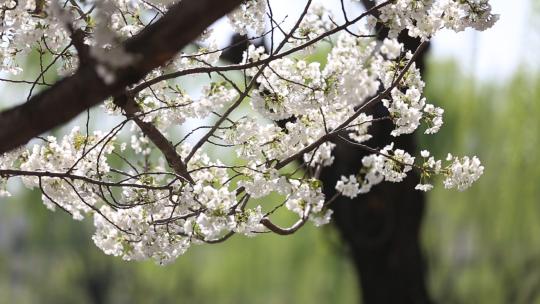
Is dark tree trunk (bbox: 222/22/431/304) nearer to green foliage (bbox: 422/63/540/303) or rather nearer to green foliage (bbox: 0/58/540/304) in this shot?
green foliage (bbox: 0/58/540/304)

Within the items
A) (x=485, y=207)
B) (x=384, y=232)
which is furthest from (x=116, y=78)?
(x=485, y=207)

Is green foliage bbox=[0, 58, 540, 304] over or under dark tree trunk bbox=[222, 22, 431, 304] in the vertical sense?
over

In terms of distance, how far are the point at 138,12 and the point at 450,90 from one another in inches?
341

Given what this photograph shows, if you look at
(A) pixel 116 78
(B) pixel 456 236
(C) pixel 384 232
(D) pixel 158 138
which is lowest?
(A) pixel 116 78

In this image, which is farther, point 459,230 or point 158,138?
point 459,230

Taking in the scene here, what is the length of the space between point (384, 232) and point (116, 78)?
464cm

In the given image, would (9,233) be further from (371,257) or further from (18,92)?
(371,257)

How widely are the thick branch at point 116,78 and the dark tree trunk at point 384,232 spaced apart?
414cm

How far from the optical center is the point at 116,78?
167 centimetres

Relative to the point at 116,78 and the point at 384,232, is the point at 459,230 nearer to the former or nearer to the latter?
the point at 384,232

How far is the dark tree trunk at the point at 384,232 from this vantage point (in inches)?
231

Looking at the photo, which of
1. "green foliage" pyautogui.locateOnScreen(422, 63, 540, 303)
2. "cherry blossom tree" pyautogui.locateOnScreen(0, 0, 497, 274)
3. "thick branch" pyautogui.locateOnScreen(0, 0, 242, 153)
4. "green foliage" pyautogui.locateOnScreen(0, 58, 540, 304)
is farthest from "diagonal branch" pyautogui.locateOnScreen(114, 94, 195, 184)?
"green foliage" pyautogui.locateOnScreen(422, 63, 540, 303)

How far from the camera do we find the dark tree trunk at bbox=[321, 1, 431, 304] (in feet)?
19.3

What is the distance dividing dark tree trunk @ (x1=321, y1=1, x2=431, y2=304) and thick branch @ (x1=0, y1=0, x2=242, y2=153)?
4.14 m
